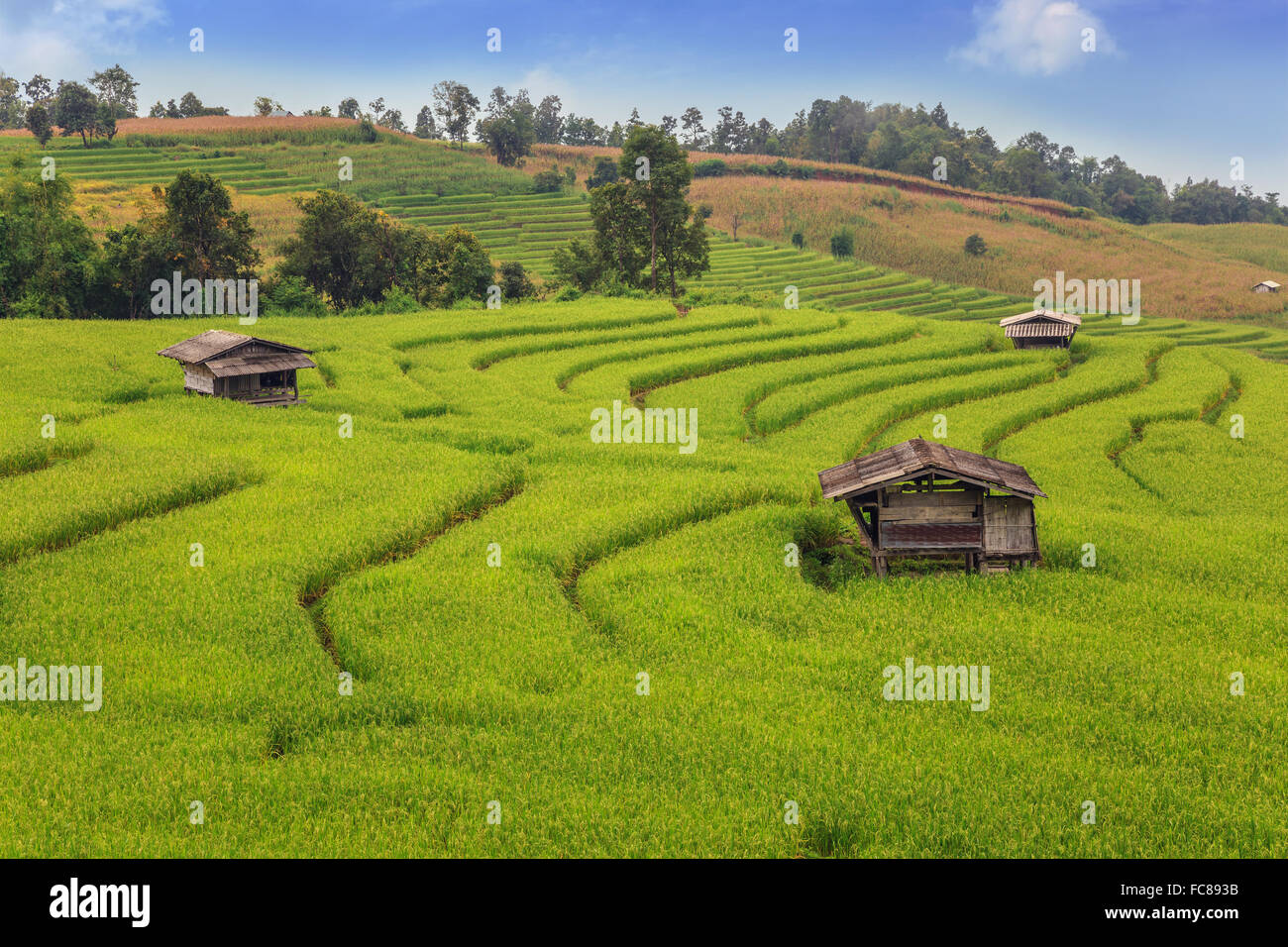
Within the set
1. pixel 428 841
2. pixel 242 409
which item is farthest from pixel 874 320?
pixel 428 841

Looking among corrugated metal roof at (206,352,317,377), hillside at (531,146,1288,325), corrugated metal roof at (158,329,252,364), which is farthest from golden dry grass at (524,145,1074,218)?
corrugated metal roof at (206,352,317,377)

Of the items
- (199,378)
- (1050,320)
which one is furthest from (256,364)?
(1050,320)

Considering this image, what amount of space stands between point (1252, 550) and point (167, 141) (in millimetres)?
118047

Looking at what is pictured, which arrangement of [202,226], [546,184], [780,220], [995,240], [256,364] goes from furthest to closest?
1. [546,184]
2. [780,220]
3. [995,240]
4. [202,226]
5. [256,364]

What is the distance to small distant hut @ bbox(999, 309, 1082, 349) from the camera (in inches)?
1928

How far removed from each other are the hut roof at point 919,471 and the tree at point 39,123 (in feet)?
376

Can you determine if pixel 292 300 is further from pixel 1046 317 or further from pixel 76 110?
pixel 76 110

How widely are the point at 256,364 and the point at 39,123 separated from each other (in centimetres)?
9492

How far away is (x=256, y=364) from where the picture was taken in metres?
32.8

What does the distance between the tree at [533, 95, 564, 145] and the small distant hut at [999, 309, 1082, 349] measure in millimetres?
132407

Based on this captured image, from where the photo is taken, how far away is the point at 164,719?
13.2m

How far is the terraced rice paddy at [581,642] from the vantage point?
11.0 metres

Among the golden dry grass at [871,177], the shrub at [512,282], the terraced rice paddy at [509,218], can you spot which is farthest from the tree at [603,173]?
the shrub at [512,282]

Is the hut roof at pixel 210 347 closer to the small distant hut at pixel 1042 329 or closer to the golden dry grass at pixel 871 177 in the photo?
the small distant hut at pixel 1042 329
